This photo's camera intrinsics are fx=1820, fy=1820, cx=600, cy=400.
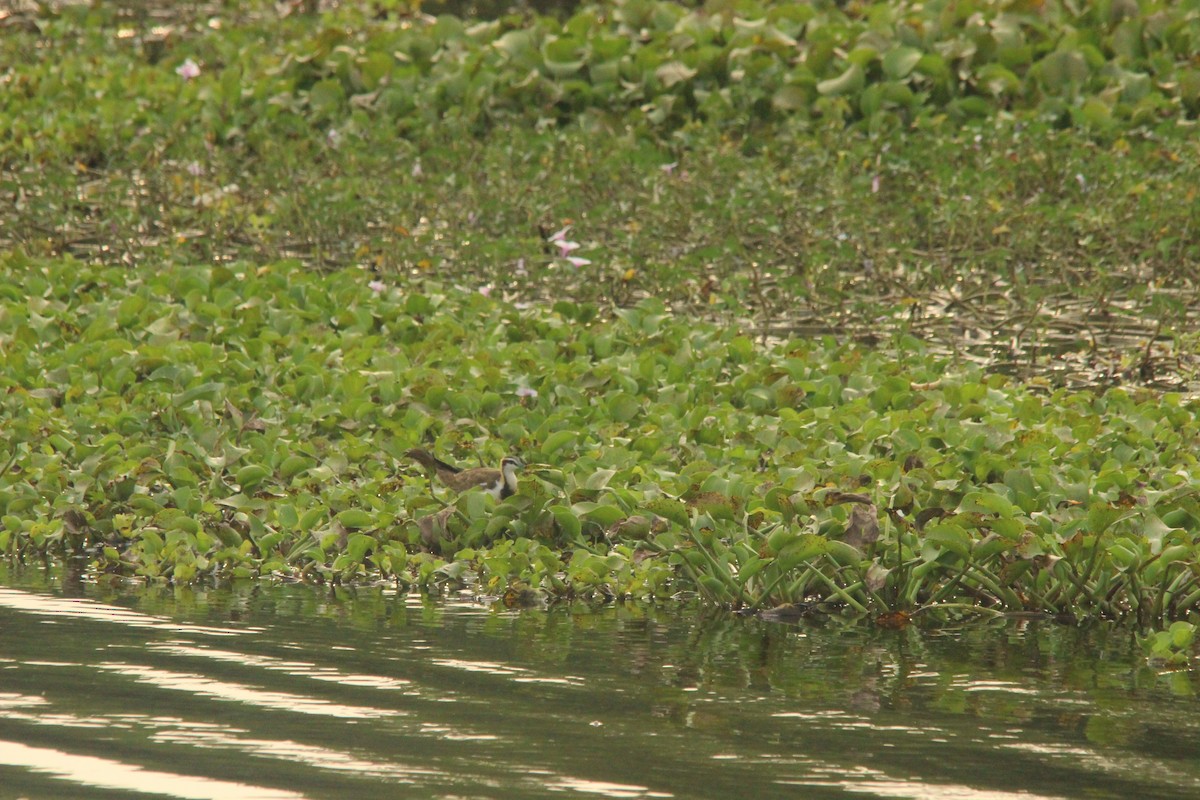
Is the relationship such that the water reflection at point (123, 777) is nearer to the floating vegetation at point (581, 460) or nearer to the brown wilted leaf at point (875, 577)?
the floating vegetation at point (581, 460)

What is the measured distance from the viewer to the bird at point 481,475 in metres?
4.91

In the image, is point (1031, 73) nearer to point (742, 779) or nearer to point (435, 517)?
point (435, 517)

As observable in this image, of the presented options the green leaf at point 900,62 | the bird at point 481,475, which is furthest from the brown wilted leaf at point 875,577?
the green leaf at point 900,62

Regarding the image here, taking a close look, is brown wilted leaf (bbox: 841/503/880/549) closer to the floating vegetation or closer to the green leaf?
the floating vegetation

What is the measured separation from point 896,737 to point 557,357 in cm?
326

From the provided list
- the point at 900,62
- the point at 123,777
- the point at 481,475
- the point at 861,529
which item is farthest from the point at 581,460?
the point at 900,62

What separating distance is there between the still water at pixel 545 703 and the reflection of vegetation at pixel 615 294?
0.80 ft

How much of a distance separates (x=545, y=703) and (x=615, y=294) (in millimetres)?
4240

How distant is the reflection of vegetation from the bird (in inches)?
4.0

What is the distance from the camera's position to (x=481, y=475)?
5004mm

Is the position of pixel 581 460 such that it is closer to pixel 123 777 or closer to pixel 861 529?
pixel 861 529

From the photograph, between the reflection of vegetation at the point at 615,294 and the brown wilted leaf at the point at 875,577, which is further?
the reflection of vegetation at the point at 615,294

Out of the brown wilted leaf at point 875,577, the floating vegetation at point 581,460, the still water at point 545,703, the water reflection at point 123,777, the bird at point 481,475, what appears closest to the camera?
the water reflection at point 123,777

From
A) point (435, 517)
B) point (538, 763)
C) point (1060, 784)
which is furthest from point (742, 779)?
point (435, 517)
